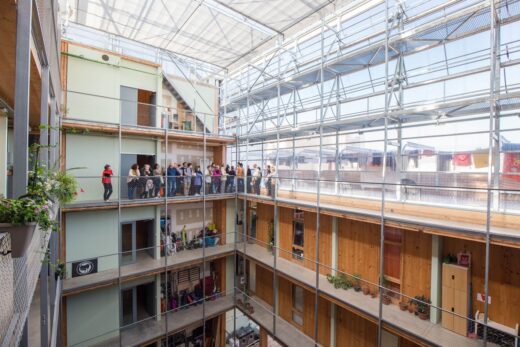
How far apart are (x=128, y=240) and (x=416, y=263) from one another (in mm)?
9017

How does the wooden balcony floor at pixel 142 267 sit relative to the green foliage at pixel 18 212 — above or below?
below

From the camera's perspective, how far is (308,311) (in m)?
8.95

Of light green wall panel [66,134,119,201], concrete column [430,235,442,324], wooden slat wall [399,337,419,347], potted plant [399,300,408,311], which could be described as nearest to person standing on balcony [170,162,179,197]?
light green wall panel [66,134,119,201]

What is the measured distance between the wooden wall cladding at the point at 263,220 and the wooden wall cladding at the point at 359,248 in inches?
141

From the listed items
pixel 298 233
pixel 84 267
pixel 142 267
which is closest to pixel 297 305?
pixel 298 233

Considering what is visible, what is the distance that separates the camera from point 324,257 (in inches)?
339

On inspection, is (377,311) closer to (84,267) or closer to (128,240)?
(128,240)

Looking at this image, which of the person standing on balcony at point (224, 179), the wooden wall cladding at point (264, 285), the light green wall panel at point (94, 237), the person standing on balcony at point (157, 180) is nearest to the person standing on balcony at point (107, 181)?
the light green wall panel at point (94, 237)

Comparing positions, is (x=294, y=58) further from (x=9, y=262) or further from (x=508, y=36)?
(x=9, y=262)

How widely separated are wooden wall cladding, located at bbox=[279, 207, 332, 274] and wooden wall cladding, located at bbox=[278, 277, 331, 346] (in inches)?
38.2

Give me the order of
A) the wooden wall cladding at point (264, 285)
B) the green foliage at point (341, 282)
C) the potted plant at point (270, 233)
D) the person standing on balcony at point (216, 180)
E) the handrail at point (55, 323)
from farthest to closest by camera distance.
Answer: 1. the potted plant at point (270, 233)
2. the wooden wall cladding at point (264, 285)
3. the person standing on balcony at point (216, 180)
4. the green foliage at point (341, 282)
5. the handrail at point (55, 323)

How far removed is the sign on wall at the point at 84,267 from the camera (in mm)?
7983

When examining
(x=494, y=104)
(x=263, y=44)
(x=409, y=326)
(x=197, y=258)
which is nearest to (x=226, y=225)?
(x=197, y=258)

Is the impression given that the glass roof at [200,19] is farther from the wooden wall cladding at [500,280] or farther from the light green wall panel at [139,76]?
the wooden wall cladding at [500,280]
